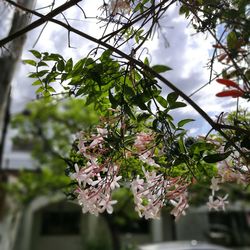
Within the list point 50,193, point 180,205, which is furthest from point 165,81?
point 50,193

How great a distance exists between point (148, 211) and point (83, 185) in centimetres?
12

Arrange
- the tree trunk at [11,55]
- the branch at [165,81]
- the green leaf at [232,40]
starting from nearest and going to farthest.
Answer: the branch at [165,81], the green leaf at [232,40], the tree trunk at [11,55]

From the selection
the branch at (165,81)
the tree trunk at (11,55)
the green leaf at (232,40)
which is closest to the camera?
the branch at (165,81)

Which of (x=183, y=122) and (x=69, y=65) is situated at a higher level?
(x=69, y=65)

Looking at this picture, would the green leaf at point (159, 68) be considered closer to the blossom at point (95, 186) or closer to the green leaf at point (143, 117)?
the green leaf at point (143, 117)

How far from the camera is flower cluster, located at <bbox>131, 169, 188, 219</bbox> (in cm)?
62

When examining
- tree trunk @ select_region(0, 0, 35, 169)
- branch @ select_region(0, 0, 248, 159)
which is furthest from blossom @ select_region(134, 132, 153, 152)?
tree trunk @ select_region(0, 0, 35, 169)

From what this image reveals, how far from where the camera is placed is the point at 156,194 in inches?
25.0

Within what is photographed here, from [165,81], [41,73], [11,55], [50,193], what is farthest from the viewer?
[50,193]

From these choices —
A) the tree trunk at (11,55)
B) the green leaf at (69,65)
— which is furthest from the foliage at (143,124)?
the tree trunk at (11,55)

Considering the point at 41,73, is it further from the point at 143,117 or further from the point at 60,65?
the point at 143,117

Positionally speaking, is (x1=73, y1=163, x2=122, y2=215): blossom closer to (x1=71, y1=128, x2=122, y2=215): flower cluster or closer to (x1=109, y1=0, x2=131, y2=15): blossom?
(x1=71, y1=128, x2=122, y2=215): flower cluster

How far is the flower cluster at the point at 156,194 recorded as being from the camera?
2.04ft

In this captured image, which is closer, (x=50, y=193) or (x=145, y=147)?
(x=145, y=147)
